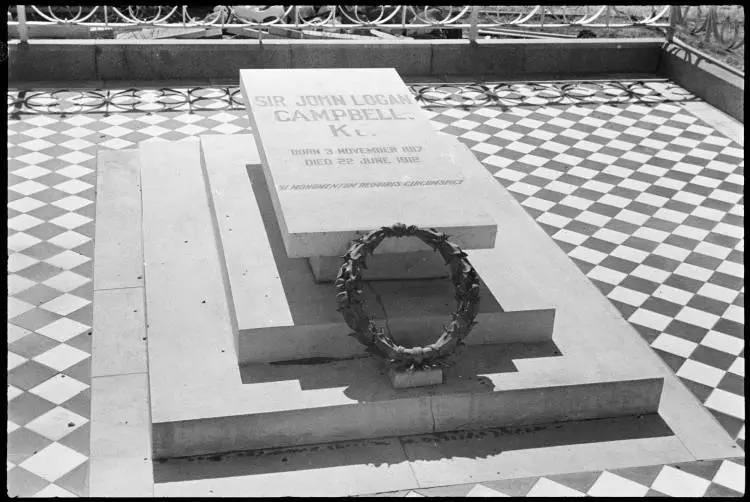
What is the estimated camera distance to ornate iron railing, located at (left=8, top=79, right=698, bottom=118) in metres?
10.4

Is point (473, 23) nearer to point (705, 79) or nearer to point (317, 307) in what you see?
point (705, 79)

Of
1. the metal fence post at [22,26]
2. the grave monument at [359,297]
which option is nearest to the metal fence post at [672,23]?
the grave monument at [359,297]

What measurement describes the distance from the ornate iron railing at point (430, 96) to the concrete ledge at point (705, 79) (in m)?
0.15

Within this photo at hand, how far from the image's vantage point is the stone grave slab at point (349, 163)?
6.00 metres

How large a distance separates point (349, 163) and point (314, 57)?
506 centimetres

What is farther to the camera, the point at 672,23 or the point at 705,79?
the point at 672,23

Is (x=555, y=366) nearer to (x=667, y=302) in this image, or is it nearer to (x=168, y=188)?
(x=667, y=302)

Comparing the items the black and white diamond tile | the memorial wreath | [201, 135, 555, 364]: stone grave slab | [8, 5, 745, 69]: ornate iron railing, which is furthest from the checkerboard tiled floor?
[8, 5, 745, 69]: ornate iron railing

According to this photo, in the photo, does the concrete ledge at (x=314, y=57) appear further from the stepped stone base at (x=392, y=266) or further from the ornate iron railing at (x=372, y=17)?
the stepped stone base at (x=392, y=266)

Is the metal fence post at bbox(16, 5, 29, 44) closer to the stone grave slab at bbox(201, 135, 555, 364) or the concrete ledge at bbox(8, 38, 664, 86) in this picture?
the concrete ledge at bbox(8, 38, 664, 86)

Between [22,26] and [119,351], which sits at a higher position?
[22,26]

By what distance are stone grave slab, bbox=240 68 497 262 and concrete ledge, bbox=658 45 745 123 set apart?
15.6 ft

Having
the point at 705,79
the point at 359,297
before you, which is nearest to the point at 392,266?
the point at 359,297

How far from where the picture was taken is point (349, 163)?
21.7ft
